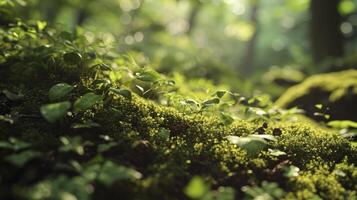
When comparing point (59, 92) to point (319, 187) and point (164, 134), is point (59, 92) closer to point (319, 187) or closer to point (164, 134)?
point (164, 134)

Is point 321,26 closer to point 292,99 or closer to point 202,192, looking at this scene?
point 292,99

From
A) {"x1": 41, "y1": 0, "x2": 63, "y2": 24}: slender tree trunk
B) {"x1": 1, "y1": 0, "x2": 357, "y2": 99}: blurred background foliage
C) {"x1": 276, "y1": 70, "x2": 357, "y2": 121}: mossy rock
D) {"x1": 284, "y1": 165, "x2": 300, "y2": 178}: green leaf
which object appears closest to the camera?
{"x1": 284, "y1": 165, "x2": 300, "y2": 178}: green leaf

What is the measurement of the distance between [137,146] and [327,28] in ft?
26.3

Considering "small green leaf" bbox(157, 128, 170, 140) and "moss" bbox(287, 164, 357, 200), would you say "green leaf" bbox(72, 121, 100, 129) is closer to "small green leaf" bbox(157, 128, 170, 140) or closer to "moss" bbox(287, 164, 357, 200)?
"small green leaf" bbox(157, 128, 170, 140)

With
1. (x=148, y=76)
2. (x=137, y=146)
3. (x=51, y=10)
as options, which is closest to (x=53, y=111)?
(x=137, y=146)

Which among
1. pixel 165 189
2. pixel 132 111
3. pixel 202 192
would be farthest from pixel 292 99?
pixel 202 192

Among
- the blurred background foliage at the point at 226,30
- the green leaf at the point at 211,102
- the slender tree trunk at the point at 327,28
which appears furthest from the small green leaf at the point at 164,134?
the slender tree trunk at the point at 327,28

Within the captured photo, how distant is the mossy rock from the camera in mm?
4691

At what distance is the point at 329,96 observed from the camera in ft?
16.6

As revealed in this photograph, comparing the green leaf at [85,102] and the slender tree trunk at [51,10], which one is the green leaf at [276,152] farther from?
the slender tree trunk at [51,10]

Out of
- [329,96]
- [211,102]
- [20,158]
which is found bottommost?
[20,158]

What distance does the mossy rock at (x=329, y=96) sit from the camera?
4.69 meters

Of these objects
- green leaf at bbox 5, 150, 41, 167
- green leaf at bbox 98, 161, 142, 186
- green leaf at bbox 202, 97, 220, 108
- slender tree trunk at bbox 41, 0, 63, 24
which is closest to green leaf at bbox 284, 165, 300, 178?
green leaf at bbox 202, 97, 220, 108

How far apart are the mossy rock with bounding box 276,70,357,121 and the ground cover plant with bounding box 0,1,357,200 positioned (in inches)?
55.7
